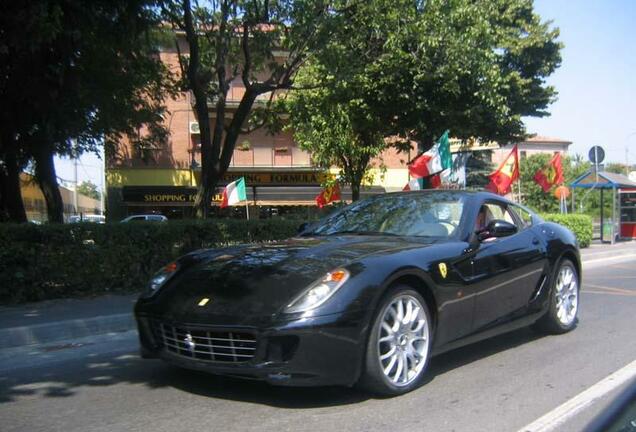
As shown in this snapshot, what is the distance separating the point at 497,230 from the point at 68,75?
828 centimetres

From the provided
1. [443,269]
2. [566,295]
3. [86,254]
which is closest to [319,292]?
[443,269]

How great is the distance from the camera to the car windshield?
16.6 feet

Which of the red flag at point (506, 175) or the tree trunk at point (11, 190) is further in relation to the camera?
the red flag at point (506, 175)

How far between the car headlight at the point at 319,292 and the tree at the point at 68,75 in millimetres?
5694

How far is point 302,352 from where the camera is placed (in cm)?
363

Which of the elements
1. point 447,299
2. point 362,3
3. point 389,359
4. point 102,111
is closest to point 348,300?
point 389,359

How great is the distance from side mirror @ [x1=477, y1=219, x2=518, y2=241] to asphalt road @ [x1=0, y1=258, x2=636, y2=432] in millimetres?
1092

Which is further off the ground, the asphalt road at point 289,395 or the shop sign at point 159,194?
the shop sign at point 159,194

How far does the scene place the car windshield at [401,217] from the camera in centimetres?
505

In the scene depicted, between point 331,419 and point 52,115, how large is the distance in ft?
30.5

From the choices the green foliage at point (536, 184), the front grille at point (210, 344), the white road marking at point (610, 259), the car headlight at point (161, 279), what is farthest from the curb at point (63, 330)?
the green foliage at point (536, 184)

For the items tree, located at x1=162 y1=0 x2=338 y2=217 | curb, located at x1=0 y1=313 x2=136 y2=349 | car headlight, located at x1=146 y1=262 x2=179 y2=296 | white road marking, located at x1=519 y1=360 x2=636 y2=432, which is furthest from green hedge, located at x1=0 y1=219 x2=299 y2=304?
white road marking, located at x1=519 y1=360 x2=636 y2=432

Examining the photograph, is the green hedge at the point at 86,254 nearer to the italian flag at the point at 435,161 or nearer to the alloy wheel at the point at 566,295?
the alloy wheel at the point at 566,295

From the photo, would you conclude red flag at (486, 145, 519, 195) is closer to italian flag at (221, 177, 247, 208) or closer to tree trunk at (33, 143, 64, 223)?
italian flag at (221, 177, 247, 208)
